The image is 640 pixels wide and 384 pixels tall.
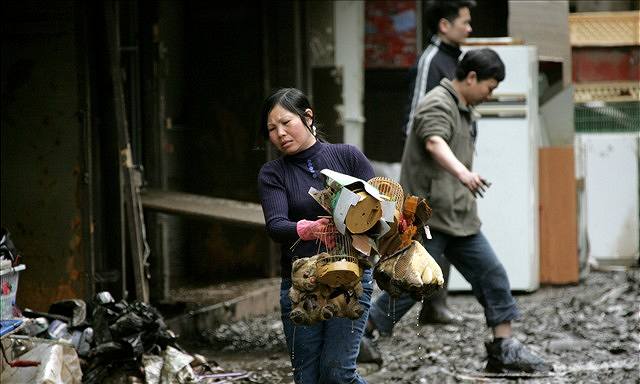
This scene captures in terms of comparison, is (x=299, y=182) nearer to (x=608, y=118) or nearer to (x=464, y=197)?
(x=464, y=197)

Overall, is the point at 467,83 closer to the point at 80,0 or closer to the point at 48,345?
the point at 80,0

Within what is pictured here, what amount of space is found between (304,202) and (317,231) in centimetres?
37

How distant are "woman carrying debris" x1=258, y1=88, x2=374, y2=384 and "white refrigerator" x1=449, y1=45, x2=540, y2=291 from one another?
595cm

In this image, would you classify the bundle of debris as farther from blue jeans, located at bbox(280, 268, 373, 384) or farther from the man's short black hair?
the man's short black hair

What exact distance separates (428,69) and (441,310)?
1904mm

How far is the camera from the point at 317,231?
429cm

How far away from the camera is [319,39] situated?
10.9m

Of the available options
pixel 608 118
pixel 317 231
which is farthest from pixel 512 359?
pixel 608 118

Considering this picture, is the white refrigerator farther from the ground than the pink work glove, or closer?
closer

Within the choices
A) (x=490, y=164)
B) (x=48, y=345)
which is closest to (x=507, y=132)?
(x=490, y=164)

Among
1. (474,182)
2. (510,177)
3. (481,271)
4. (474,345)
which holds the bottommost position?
(474,345)

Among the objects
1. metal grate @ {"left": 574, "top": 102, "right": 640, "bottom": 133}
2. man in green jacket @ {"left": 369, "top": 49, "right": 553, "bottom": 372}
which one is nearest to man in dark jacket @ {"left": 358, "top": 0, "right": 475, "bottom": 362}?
man in green jacket @ {"left": 369, "top": 49, "right": 553, "bottom": 372}

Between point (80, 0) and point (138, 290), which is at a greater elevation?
point (80, 0)

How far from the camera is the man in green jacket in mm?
7008
